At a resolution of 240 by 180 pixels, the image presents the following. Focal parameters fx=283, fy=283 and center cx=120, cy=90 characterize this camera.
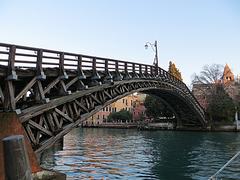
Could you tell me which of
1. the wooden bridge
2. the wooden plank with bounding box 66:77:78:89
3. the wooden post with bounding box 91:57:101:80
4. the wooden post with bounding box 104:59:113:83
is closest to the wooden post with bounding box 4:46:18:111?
the wooden bridge

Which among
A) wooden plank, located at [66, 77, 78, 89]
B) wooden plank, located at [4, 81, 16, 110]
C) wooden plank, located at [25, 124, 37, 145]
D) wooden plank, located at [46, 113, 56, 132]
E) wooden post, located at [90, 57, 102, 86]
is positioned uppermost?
wooden post, located at [90, 57, 102, 86]

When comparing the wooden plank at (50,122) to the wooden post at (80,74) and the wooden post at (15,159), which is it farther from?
the wooden post at (15,159)

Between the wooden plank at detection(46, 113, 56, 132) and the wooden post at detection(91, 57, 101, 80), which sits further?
the wooden post at detection(91, 57, 101, 80)

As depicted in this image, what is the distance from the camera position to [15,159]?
336 centimetres

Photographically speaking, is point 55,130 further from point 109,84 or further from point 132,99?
point 132,99

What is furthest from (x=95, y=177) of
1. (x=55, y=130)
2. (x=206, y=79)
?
(x=206, y=79)

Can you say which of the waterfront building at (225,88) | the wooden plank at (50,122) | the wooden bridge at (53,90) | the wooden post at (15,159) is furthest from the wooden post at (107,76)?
the waterfront building at (225,88)

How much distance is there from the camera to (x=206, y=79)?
58.0 metres

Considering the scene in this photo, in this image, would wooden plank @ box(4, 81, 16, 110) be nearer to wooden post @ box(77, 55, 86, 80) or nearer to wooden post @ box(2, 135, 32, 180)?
wooden post @ box(77, 55, 86, 80)

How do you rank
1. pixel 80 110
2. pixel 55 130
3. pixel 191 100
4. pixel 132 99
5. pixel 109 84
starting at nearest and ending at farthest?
pixel 55 130
pixel 80 110
pixel 109 84
pixel 191 100
pixel 132 99

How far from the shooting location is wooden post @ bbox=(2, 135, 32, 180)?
3.36m

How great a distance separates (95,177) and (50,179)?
240 inches

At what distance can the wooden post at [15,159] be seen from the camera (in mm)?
3355

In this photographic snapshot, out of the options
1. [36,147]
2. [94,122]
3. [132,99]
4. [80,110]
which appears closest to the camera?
[36,147]
